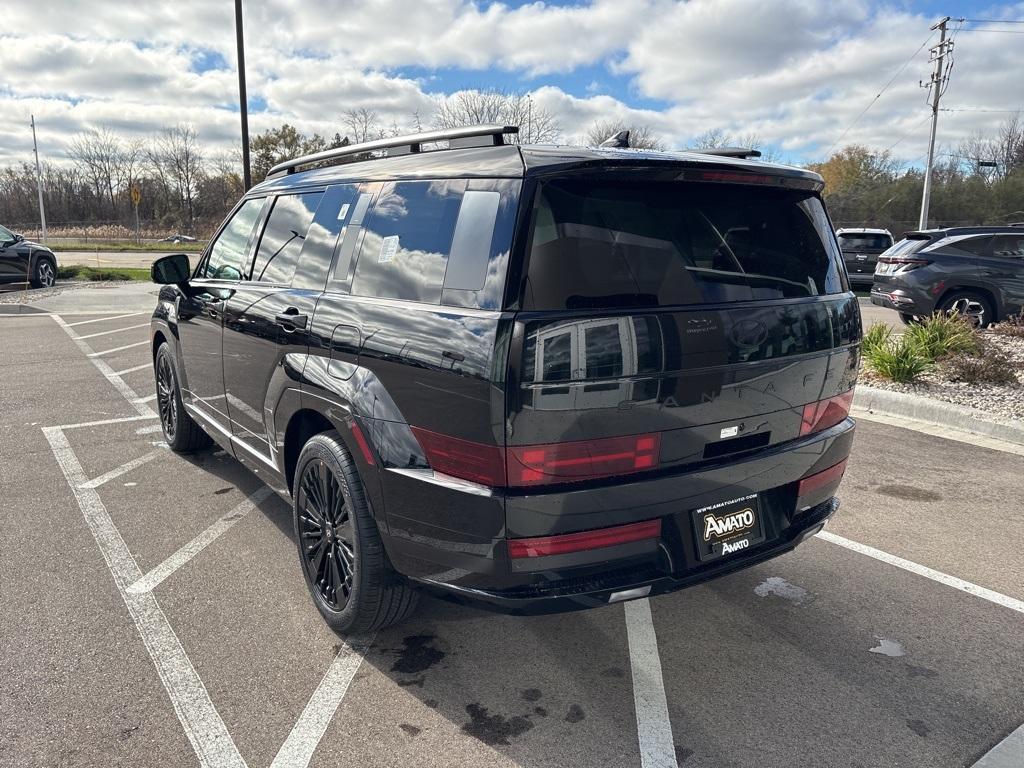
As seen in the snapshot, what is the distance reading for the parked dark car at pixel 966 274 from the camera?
11.4m

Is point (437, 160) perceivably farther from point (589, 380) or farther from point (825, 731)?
point (825, 731)

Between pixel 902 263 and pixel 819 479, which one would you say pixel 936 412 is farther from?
pixel 902 263

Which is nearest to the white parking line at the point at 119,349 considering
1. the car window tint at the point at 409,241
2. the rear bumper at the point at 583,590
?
the car window tint at the point at 409,241

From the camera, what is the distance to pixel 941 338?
26.5 ft

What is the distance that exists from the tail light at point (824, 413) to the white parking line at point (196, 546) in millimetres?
3073

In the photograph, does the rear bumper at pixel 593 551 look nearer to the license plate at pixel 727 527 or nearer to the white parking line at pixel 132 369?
the license plate at pixel 727 527

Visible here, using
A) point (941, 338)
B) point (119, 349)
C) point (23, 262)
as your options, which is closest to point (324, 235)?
point (941, 338)

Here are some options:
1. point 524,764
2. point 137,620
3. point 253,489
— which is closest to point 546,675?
point 524,764

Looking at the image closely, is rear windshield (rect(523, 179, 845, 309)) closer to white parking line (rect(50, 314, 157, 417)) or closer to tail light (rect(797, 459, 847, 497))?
tail light (rect(797, 459, 847, 497))

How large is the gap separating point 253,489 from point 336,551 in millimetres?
2053

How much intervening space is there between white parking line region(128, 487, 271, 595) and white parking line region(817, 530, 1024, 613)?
3313 mm

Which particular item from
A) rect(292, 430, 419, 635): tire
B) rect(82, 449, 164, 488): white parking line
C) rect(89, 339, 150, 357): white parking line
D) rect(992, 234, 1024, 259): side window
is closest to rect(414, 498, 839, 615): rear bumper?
rect(292, 430, 419, 635): tire

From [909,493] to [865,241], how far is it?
16.3 metres

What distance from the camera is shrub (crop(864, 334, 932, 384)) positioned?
748 centimetres
